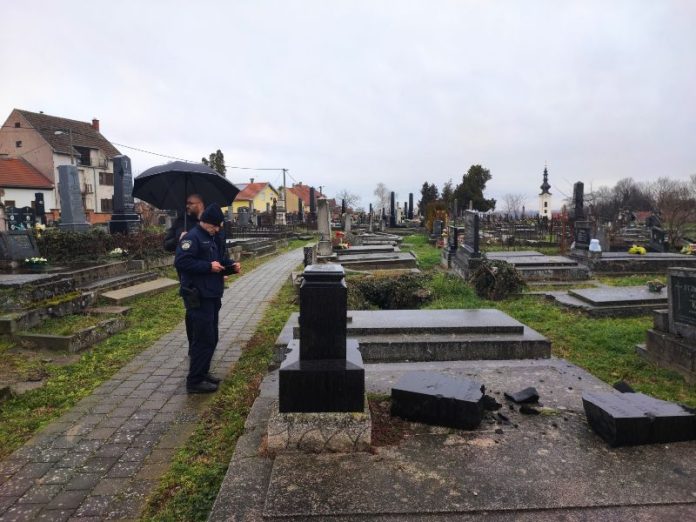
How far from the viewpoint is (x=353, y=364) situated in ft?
9.64

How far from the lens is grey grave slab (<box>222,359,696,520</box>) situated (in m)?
2.22

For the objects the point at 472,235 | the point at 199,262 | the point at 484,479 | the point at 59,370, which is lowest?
the point at 59,370

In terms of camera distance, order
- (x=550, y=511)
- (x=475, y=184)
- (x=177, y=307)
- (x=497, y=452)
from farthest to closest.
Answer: (x=475, y=184), (x=177, y=307), (x=497, y=452), (x=550, y=511)

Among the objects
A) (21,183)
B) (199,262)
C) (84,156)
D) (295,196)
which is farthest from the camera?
(295,196)

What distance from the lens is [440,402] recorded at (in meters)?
3.05

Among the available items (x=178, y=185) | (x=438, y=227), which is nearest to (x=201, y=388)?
(x=178, y=185)

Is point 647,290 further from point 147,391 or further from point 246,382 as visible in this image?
point 147,391

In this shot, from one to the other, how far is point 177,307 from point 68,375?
3.21 meters

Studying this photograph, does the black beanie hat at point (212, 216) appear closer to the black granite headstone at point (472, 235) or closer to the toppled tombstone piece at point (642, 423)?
the toppled tombstone piece at point (642, 423)

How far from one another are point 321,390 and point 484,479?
993mm

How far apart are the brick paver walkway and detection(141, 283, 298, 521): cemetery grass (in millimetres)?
107

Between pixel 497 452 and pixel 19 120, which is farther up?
pixel 19 120

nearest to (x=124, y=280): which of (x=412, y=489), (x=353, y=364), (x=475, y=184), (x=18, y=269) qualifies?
(x=18, y=269)

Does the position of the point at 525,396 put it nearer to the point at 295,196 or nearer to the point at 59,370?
the point at 59,370
